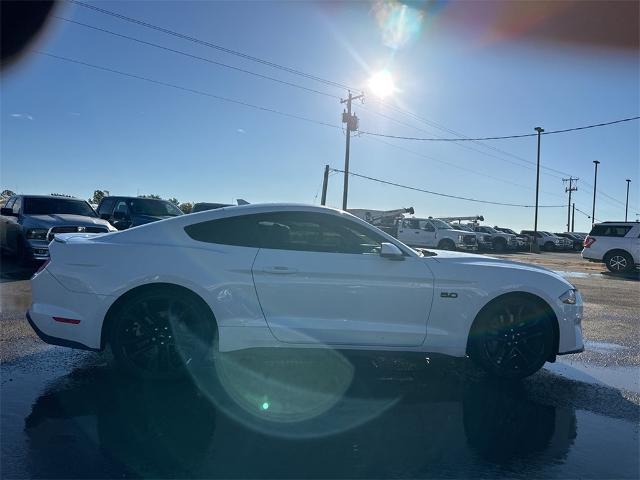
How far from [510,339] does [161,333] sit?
317 centimetres

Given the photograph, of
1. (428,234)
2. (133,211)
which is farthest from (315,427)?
(428,234)

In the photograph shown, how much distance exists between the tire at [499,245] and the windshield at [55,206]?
2626 centimetres

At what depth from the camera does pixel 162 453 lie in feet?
10.3

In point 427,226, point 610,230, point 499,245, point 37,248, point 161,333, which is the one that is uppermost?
point 427,226

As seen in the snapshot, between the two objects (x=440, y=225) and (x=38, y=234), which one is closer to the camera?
(x=38, y=234)

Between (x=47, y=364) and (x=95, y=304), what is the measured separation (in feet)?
3.77

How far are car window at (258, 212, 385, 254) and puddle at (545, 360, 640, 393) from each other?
251 cm

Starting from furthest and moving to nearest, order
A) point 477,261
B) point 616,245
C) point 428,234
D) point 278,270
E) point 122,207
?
point 428,234 → point 616,245 → point 122,207 → point 477,261 → point 278,270

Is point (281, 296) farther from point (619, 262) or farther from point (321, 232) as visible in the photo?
point (619, 262)

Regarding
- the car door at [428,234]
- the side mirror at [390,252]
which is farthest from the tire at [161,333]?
the car door at [428,234]

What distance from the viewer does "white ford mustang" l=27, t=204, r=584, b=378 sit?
4.24 m

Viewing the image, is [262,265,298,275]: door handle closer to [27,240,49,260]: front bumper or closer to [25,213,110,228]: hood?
[25,213,110,228]: hood

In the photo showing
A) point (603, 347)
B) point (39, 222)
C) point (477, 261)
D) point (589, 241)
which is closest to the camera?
point (477, 261)

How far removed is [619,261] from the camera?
1752cm
